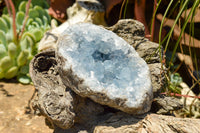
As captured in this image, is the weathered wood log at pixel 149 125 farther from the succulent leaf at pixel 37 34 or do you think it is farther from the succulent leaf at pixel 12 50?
the succulent leaf at pixel 37 34

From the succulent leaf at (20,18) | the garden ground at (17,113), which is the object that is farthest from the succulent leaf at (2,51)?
the succulent leaf at (20,18)

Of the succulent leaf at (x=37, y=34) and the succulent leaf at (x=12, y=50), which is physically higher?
the succulent leaf at (x=37, y=34)

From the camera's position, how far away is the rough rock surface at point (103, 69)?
1.12m

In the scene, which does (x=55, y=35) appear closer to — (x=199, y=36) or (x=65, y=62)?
(x=65, y=62)

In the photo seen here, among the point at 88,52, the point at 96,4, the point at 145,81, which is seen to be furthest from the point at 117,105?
the point at 96,4

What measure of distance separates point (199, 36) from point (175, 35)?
0.98 feet

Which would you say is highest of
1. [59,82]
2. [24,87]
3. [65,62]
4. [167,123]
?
[65,62]

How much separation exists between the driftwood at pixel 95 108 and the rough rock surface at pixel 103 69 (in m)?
0.09

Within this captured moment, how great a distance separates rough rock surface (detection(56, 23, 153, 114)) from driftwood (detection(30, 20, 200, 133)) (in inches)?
3.4

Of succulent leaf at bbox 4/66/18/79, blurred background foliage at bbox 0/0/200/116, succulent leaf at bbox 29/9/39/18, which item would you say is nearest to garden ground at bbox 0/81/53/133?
succulent leaf at bbox 4/66/18/79

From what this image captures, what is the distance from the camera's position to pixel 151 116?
1228mm

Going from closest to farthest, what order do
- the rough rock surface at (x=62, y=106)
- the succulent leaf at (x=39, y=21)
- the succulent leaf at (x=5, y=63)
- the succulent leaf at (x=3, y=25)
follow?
1. the rough rock surface at (x=62, y=106)
2. the succulent leaf at (x=5, y=63)
3. the succulent leaf at (x=3, y=25)
4. the succulent leaf at (x=39, y=21)

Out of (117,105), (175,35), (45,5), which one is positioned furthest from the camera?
(45,5)

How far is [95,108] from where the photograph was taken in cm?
129
